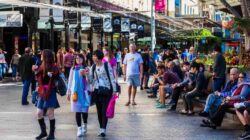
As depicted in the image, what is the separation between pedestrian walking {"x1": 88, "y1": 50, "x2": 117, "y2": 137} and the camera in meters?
10.9

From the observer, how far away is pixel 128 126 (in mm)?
12344

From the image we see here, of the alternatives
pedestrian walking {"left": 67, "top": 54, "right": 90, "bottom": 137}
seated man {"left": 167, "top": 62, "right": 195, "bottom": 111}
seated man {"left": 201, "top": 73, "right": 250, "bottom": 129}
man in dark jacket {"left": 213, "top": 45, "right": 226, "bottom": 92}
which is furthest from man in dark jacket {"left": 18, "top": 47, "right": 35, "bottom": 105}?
seated man {"left": 201, "top": 73, "right": 250, "bottom": 129}

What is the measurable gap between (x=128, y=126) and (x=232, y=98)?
8.00 ft

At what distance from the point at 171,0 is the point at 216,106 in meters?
82.0

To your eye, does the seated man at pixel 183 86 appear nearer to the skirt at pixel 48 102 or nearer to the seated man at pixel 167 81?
the seated man at pixel 167 81

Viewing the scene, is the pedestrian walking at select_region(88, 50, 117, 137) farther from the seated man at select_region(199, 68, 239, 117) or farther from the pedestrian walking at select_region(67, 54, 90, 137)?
the seated man at select_region(199, 68, 239, 117)

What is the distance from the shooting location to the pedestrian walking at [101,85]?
10.9 meters

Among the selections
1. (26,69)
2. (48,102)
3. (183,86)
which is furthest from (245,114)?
(26,69)

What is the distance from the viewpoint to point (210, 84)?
14.9 m

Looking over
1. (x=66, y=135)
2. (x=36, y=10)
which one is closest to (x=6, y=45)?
(x=36, y=10)

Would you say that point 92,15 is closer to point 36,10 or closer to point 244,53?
point 36,10

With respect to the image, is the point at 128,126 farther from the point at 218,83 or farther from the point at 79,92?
the point at 218,83

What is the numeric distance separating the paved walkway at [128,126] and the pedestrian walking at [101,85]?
0.42 metres

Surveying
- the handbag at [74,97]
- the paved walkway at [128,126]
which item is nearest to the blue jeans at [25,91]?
the paved walkway at [128,126]
